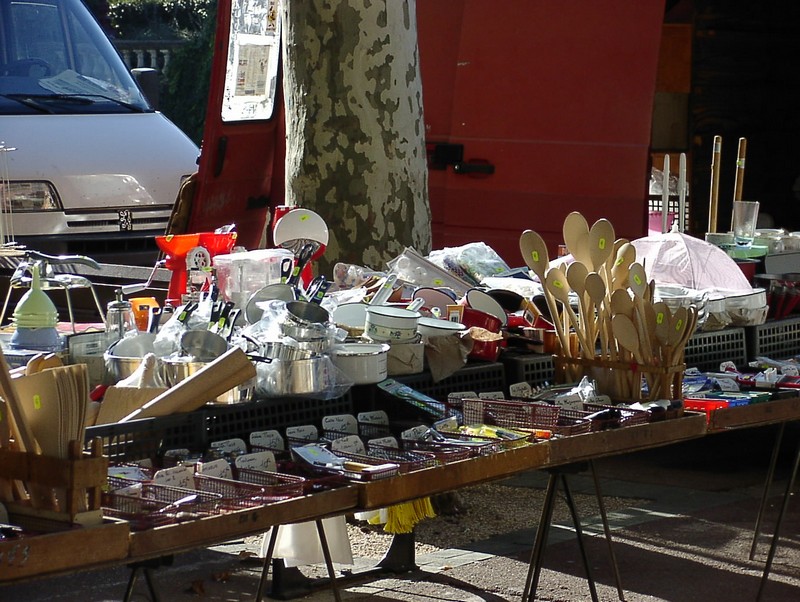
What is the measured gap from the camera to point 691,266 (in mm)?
4438

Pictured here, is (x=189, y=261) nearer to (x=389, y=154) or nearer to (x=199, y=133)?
(x=389, y=154)

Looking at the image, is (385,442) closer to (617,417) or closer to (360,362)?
(360,362)

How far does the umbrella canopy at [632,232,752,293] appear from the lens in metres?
4.44

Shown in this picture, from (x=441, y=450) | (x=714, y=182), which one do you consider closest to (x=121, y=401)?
(x=441, y=450)

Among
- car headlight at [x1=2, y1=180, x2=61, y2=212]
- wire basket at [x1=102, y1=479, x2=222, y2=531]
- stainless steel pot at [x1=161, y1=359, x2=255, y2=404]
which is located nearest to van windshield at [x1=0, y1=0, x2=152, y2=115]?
car headlight at [x1=2, y1=180, x2=61, y2=212]

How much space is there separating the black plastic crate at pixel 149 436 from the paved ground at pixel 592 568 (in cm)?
139

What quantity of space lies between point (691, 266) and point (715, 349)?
0.31 m

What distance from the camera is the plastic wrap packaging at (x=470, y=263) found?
4629 mm

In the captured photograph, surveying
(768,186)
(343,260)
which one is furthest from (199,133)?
(343,260)

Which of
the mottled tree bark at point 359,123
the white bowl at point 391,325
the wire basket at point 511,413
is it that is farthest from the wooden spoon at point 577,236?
the mottled tree bark at point 359,123

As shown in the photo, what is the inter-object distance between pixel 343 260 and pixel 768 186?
576 centimetres

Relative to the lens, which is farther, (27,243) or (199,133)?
(199,133)

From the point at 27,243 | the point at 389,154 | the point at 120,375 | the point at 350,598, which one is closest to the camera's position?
the point at 120,375

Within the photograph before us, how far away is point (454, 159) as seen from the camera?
24.1 ft
